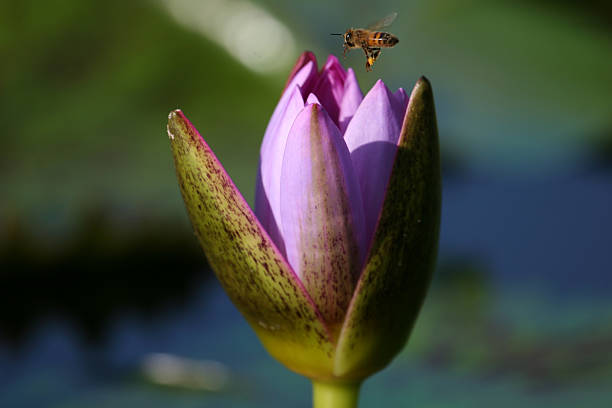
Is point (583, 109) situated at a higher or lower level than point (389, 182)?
higher

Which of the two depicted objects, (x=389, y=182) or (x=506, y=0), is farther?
(x=506, y=0)

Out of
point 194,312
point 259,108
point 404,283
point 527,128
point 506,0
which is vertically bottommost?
point 194,312

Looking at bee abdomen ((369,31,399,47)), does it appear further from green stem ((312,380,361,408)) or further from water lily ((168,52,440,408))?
green stem ((312,380,361,408))

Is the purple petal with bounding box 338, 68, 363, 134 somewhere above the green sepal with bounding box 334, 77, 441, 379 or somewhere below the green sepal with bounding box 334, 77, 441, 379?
above

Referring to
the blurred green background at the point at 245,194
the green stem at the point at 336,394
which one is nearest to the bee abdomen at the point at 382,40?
the green stem at the point at 336,394

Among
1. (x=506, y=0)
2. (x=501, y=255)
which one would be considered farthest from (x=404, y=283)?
(x=506, y=0)

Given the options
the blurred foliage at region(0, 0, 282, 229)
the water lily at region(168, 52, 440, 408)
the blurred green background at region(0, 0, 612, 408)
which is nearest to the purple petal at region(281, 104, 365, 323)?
the water lily at region(168, 52, 440, 408)

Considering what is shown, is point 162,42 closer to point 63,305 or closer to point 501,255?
point 63,305
